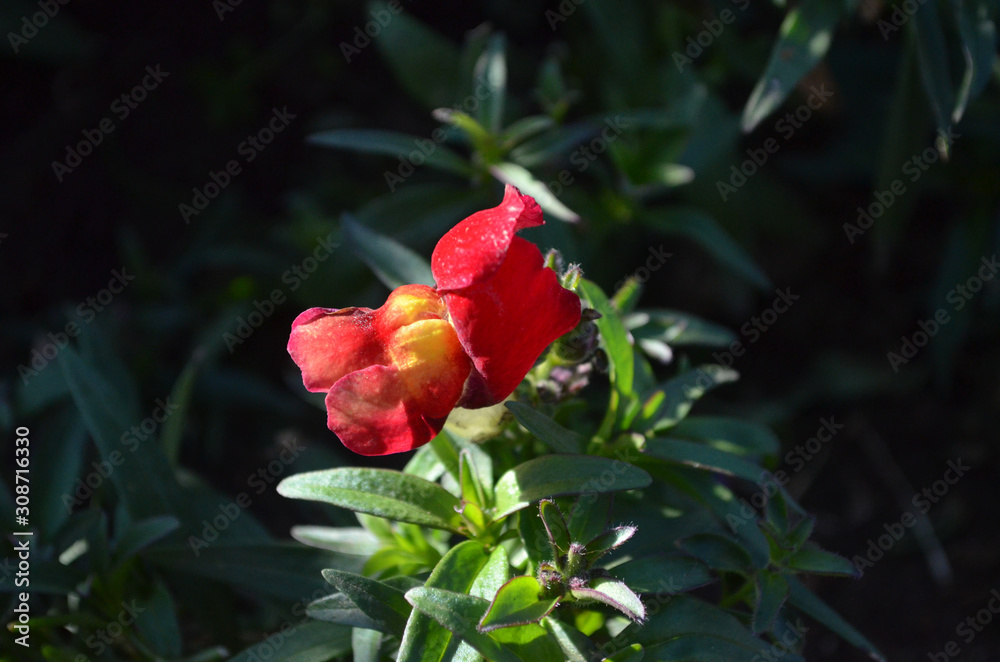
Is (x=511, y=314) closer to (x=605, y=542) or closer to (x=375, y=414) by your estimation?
(x=375, y=414)

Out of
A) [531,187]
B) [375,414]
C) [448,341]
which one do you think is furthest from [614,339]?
[531,187]

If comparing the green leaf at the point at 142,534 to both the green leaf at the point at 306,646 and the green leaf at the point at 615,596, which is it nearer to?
the green leaf at the point at 306,646

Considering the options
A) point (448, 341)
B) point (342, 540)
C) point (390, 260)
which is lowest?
point (342, 540)

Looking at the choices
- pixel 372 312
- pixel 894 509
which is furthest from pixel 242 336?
pixel 894 509

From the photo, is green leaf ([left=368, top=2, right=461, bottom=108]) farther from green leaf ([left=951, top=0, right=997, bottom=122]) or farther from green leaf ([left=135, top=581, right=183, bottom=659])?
green leaf ([left=135, top=581, right=183, bottom=659])

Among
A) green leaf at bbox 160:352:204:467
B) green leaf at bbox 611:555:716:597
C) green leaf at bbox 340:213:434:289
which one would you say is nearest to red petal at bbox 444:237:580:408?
green leaf at bbox 611:555:716:597

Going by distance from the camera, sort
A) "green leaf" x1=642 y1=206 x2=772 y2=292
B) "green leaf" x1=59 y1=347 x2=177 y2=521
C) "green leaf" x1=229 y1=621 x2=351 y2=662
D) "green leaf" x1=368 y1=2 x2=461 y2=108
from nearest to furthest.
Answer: "green leaf" x1=229 y1=621 x2=351 y2=662 → "green leaf" x1=59 y1=347 x2=177 y2=521 → "green leaf" x1=642 y1=206 x2=772 y2=292 → "green leaf" x1=368 y1=2 x2=461 y2=108
